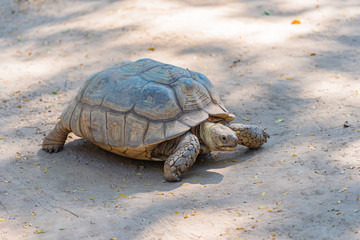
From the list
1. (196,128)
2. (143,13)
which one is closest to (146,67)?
(196,128)

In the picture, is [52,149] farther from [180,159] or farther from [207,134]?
[207,134]

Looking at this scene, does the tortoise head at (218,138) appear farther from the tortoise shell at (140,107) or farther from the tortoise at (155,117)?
the tortoise shell at (140,107)

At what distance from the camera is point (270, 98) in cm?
577

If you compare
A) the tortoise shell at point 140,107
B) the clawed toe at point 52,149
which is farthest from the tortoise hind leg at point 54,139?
the tortoise shell at point 140,107

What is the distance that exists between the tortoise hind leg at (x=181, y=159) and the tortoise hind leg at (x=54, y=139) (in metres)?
1.33

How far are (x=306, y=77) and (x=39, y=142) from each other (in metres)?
3.68

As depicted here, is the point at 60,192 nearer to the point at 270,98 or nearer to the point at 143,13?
the point at 270,98

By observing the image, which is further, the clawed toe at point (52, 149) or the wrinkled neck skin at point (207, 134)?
the clawed toe at point (52, 149)

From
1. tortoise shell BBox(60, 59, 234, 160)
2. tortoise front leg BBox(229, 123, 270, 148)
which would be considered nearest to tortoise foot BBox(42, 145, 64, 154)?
tortoise shell BBox(60, 59, 234, 160)

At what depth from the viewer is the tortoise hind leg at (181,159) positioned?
414 cm

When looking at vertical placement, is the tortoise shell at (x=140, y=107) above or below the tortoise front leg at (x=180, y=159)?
above

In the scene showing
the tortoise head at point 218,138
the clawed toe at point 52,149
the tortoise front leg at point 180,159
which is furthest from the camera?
the clawed toe at point 52,149

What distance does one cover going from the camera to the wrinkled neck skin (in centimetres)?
437

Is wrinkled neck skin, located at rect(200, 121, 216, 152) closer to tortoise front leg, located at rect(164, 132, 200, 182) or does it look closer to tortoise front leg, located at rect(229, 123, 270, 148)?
tortoise front leg, located at rect(164, 132, 200, 182)
